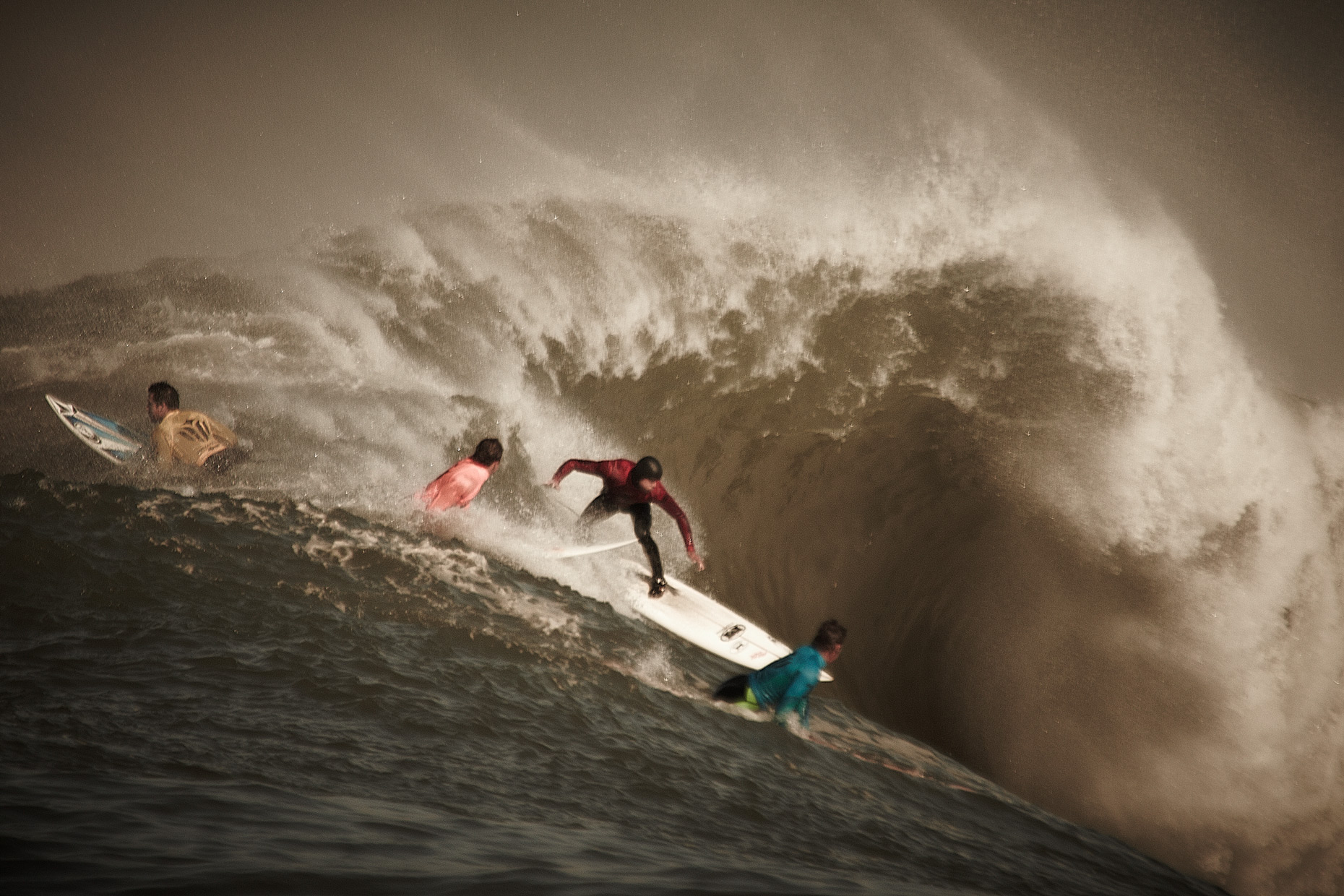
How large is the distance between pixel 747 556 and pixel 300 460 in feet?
18.3

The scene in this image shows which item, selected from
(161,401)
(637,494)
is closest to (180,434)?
(161,401)

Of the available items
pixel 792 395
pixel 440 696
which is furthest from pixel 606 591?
pixel 792 395

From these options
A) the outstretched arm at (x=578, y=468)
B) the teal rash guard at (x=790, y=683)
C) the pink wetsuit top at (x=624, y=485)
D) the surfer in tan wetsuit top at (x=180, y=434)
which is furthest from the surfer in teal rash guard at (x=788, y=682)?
the surfer in tan wetsuit top at (x=180, y=434)

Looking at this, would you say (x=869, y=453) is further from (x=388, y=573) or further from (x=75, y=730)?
(x=75, y=730)

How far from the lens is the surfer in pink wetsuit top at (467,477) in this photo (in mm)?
6758

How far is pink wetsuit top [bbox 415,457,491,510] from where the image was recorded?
6.75 metres

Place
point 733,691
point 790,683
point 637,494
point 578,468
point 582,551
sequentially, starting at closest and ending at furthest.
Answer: point 790,683 → point 733,691 → point 637,494 → point 578,468 → point 582,551

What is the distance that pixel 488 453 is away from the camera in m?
6.77

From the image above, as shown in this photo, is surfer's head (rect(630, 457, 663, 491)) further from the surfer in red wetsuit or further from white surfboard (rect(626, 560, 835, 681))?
white surfboard (rect(626, 560, 835, 681))

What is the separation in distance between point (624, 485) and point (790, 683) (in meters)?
2.31

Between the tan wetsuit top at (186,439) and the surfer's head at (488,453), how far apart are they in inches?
91.0

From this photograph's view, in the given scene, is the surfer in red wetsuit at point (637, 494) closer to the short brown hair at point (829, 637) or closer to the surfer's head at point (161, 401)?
the short brown hair at point (829, 637)

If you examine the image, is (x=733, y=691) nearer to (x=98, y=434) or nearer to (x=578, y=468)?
(x=578, y=468)

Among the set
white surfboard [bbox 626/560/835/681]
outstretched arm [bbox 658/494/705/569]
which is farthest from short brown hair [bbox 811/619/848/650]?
white surfboard [bbox 626/560/835/681]
